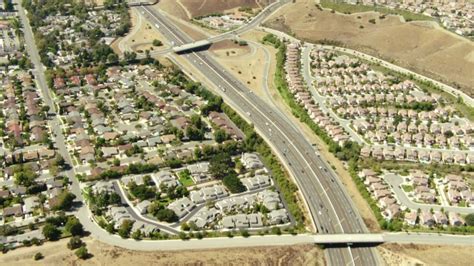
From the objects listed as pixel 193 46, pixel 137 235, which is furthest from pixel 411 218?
pixel 193 46

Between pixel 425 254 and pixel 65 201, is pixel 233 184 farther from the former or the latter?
pixel 425 254

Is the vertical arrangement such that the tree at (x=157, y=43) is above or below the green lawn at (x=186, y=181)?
above

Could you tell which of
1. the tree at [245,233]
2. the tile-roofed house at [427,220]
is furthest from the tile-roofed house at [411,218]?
the tree at [245,233]

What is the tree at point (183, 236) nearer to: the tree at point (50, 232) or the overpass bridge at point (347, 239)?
the tree at point (50, 232)

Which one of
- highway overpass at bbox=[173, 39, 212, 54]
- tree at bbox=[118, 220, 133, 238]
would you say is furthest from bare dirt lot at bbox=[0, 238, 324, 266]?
highway overpass at bbox=[173, 39, 212, 54]

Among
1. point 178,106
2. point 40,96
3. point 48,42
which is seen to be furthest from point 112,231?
point 48,42

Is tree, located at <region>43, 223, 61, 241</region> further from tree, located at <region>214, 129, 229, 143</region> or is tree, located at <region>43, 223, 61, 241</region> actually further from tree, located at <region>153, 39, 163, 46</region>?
tree, located at <region>153, 39, 163, 46</region>
